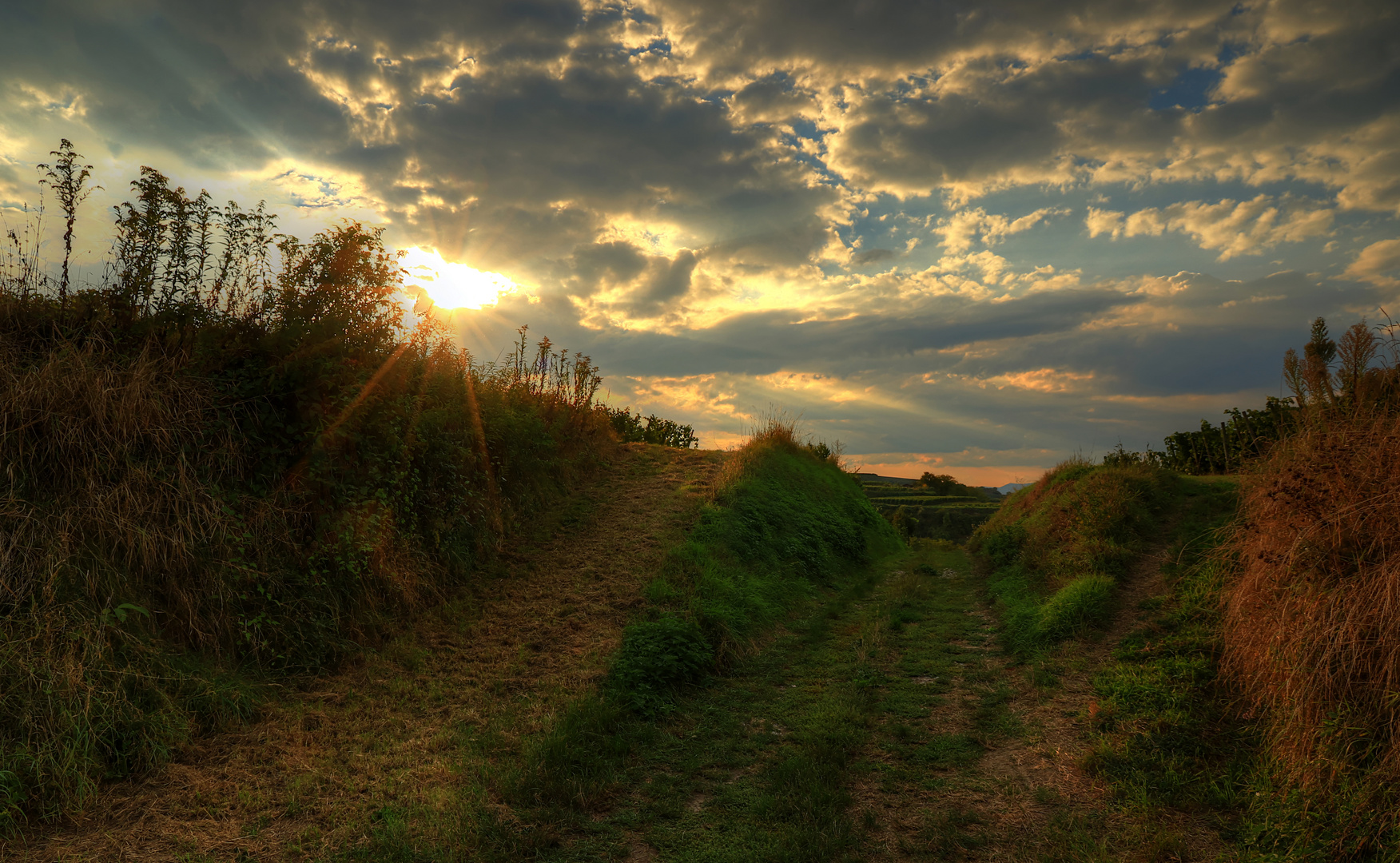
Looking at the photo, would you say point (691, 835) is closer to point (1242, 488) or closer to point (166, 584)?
point (166, 584)

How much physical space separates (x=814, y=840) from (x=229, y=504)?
6251 mm

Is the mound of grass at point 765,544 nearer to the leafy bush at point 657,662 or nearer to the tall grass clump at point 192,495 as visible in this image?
the leafy bush at point 657,662

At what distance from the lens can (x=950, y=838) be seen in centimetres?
441

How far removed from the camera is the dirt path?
163 inches

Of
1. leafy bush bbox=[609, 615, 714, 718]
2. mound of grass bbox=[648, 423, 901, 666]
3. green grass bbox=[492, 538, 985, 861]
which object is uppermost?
mound of grass bbox=[648, 423, 901, 666]

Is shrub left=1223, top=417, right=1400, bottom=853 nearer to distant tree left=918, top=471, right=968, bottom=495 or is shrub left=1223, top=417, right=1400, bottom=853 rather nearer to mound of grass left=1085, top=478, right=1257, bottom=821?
mound of grass left=1085, top=478, right=1257, bottom=821

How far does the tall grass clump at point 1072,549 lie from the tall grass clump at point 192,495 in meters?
8.28

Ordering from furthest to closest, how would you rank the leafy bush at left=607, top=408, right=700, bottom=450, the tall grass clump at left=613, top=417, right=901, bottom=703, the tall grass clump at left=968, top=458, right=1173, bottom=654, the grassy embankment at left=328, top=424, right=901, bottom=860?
the leafy bush at left=607, top=408, right=700, bottom=450 < the tall grass clump at left=968, top=458, right=1173, bottom=654 < the tall grass clump at left=613, top=417, right=901, bottom=703 < the grassy embankment at left=328, top=424, right=901, bottom=860

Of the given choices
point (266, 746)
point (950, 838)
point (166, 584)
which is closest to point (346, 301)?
point (166, 584)

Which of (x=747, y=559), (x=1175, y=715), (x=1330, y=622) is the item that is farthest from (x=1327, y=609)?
(x=747, y=559)

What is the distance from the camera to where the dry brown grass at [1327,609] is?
4250 mm

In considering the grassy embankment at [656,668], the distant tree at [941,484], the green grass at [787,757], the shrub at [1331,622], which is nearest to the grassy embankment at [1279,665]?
the shrub at [1331,622]

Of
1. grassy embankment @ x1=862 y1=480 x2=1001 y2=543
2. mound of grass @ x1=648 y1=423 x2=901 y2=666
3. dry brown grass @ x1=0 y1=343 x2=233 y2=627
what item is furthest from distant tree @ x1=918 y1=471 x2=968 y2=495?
dry brown grass @ x1=0 y1=343 x2=233 y2=627

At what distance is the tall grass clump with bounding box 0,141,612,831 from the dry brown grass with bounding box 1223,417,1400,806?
828 cm
